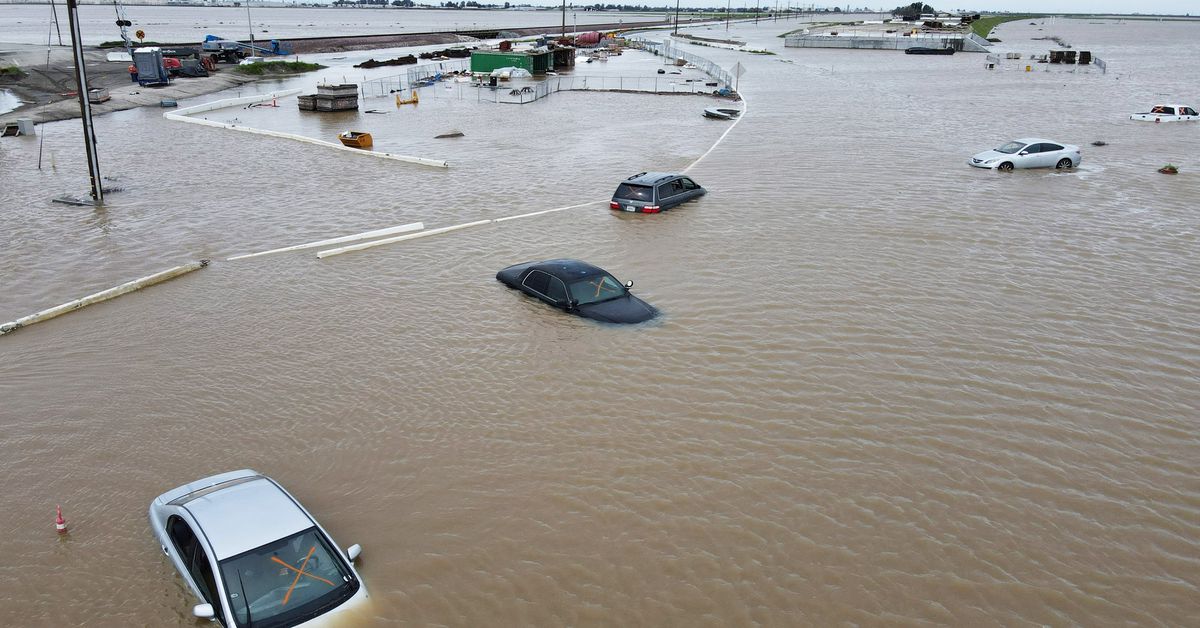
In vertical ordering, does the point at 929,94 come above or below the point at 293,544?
above

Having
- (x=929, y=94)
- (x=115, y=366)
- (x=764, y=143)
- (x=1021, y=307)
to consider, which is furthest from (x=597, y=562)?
(x=929, y=94)

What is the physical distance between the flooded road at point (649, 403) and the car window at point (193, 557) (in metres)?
0.54

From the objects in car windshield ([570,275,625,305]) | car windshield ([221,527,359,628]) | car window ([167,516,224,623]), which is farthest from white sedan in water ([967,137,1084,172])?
car window ([167,516,224,623])

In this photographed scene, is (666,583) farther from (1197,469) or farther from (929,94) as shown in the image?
(929,94)

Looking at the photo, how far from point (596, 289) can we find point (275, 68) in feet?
263

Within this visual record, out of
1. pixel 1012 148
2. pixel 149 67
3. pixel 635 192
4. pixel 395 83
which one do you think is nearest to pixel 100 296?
pixel 635 192

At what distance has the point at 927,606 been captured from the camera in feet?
30.2

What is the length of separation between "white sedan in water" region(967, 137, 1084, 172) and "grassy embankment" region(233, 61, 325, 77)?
72.8 meters

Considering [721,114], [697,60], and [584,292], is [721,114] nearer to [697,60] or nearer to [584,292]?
[584,292]

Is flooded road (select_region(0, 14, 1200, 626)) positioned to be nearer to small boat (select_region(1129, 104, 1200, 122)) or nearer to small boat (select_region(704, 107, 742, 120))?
small boat (select_region(704, 107, 742, 120))

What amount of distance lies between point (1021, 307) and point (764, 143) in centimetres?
2514

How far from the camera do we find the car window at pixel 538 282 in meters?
18.2

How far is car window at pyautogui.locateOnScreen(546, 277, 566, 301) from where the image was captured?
17.7 m

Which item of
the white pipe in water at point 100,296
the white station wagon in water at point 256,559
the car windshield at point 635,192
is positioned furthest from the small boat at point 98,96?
the white station wagon in water at point 256,559
